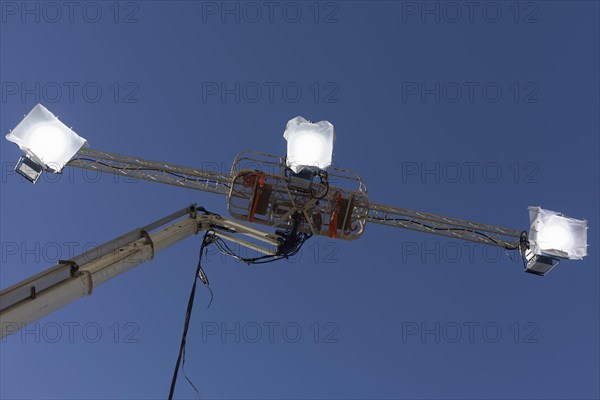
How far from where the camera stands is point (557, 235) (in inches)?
367

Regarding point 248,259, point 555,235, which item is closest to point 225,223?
point 248,259

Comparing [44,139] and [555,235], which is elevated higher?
[555,235]

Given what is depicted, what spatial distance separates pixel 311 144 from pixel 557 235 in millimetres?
4469

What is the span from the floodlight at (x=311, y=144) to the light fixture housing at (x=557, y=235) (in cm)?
401

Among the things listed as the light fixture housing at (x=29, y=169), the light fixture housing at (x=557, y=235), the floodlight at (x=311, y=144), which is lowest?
the light fixture housing at (x=29, y=169)

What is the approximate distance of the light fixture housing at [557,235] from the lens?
30.2 ft

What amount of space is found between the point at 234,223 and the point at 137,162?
2.30 m

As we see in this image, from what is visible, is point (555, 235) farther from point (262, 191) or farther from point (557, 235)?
point (262, 191)

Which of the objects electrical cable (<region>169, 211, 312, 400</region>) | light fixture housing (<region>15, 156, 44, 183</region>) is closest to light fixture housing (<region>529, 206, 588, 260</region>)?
electrical cable (<region>169, 211, 312, 400</region>)

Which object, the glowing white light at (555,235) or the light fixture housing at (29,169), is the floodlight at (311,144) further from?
the glowing white light at (555,235)

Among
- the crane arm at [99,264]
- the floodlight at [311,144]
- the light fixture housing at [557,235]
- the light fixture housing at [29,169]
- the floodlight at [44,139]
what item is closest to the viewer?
the crane arm at [99,264]

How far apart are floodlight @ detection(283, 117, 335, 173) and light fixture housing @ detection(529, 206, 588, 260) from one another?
4.01 m

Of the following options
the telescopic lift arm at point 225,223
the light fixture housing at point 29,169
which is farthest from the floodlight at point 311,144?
the light fixture housing at point 29,169

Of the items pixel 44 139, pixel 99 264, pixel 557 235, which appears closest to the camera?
pixel 99 264
